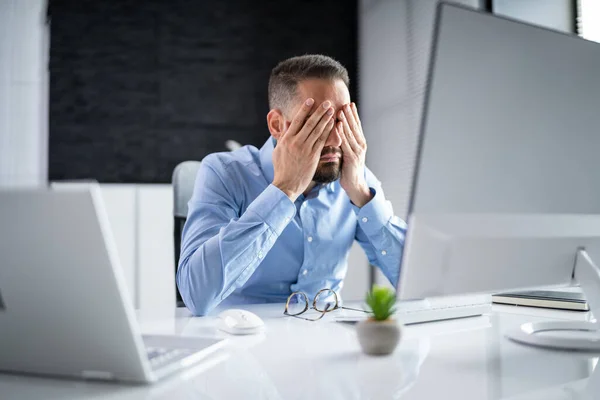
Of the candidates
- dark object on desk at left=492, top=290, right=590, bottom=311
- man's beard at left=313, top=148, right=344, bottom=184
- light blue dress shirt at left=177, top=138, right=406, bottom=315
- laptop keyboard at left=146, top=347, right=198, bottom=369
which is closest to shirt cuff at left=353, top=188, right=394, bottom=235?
light blue dress shirt at left=177, top=138, right=406, bottom=315

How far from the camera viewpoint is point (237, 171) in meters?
1.50

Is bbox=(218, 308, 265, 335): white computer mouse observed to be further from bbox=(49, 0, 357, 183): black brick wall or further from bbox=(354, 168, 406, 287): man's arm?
bbox=(49, 0, 357, 183): black brick wall

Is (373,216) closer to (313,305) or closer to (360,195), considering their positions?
(360,195)

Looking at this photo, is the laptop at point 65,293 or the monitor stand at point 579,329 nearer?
the laptop at point 65,293

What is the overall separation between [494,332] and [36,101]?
3.11 metres

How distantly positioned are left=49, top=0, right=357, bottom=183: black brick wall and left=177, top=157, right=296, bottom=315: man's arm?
2.20 meters

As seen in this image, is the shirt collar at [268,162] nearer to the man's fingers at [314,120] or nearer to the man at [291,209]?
the man at [291,209]

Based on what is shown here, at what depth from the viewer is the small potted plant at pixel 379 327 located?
72 centimetres

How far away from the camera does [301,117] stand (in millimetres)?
1308

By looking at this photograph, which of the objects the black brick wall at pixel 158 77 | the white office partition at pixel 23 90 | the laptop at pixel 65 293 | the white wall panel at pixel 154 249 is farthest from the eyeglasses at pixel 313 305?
the white office partition at pixel 23 90

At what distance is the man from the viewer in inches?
46.3

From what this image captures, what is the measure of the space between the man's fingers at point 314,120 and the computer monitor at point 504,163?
637mm

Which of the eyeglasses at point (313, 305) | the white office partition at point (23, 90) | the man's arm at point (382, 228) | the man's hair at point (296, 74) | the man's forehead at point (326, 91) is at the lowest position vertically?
the eyeglasses at point (313, 305)

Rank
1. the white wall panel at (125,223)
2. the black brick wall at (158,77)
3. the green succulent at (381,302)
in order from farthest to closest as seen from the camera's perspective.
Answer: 1. the black brick wall at (158,77)
2. the white wall panel at (125,223)
3. the green succulent at (381,302)
